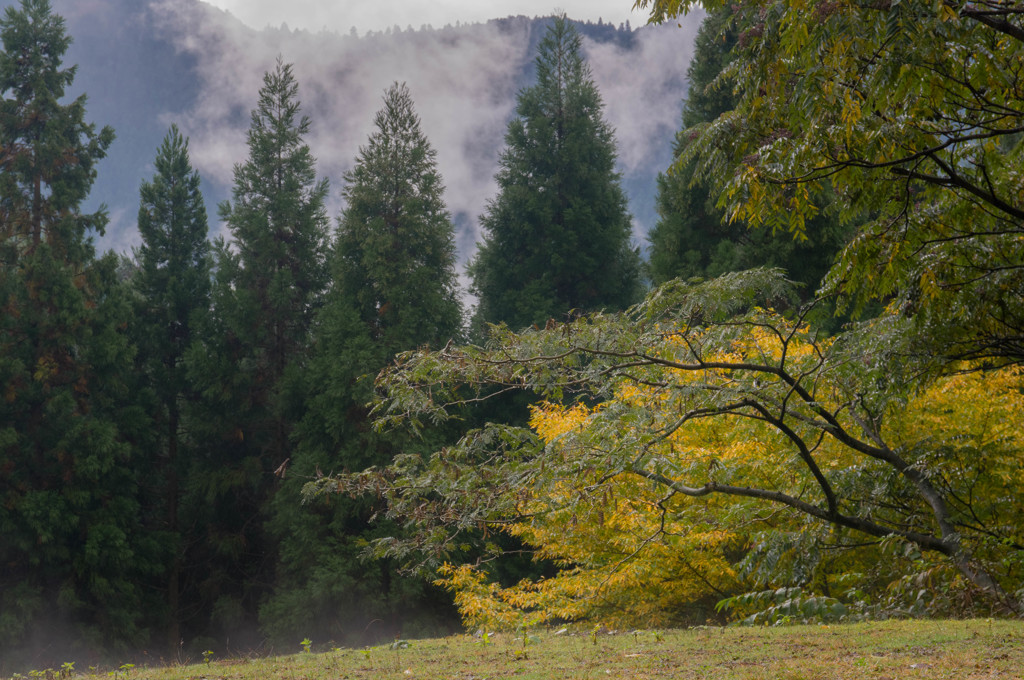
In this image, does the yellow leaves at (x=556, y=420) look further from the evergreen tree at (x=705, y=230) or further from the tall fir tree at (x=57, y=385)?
the tall fir tree at (x=57, y=385)

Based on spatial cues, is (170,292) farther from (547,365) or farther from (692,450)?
(547,365)

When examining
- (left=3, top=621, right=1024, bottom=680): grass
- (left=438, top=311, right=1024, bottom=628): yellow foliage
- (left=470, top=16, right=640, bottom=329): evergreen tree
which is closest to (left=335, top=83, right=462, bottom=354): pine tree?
(left=470, top=16, right=640, bottom=329): evergreen tree

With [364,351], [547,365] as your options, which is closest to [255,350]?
[364,351]

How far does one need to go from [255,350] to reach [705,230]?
1236 centimetres

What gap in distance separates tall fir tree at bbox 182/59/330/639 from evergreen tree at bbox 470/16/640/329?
5.44 meters

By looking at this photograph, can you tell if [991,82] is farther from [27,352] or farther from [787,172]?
[27,352]

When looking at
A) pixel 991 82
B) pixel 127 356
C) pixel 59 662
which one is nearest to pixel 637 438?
pixel 991 82

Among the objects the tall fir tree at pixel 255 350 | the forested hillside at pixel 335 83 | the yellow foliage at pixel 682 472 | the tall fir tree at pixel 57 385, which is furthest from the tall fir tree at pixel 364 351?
the forested hillside at pixel 335 83

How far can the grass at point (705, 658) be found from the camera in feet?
15.2

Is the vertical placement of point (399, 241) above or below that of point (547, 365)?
above

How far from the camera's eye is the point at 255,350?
21.6m

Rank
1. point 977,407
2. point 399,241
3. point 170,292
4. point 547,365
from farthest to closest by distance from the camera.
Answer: point 170,292, point 399,241, point 977,407, point 547,365

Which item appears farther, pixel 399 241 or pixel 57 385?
pixel 399 241

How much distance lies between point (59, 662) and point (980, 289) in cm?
1774
